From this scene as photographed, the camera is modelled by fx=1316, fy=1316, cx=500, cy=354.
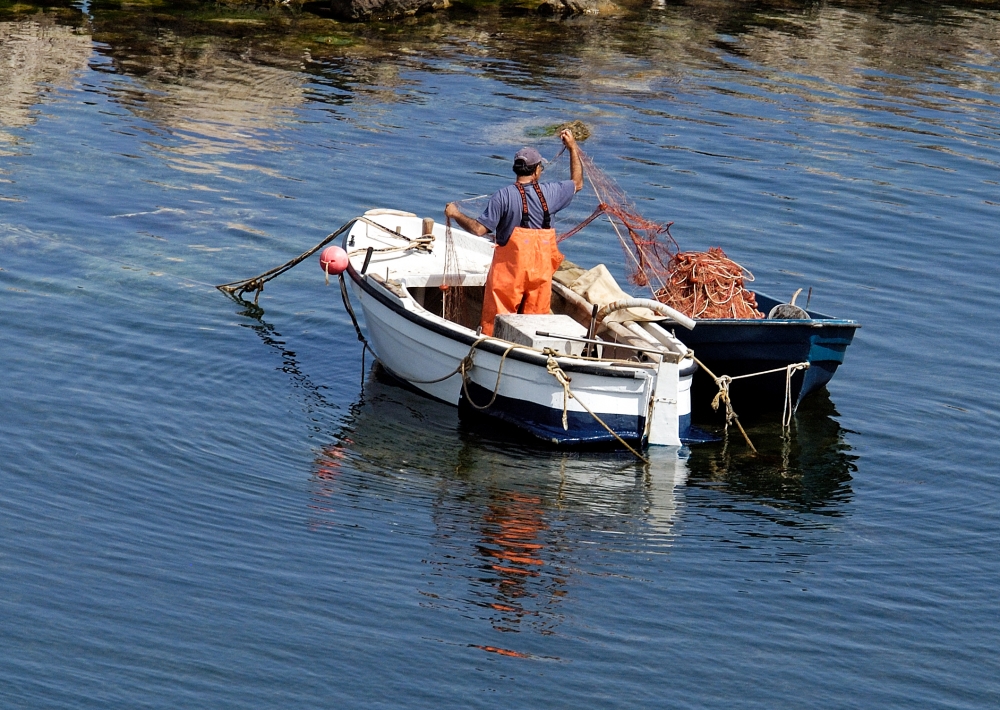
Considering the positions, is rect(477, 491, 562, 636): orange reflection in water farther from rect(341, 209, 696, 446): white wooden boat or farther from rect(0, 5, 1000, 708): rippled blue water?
rect(341, 209, 696, 446): white wooden boat

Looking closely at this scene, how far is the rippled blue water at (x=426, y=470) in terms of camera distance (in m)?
7.80

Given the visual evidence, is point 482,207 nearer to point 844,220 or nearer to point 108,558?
point 108,558

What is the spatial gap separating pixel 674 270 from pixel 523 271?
172 cm

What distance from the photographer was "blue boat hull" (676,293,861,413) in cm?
1138

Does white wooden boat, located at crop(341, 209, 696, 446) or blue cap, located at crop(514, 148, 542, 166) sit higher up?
blue cap, located at crop(514, 148, 542, 166)

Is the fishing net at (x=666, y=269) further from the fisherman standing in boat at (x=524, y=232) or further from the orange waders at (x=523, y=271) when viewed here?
the orange waders at (x=523, y=271)

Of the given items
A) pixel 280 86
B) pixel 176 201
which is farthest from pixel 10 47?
pixel 176 201

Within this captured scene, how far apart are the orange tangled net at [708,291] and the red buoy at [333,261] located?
9.77 feet

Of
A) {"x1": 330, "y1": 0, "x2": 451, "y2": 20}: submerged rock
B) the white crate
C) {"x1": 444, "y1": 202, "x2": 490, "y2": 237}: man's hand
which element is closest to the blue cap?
{"x1": 444, "y1": 202, "x2": 490, "y2": 237}: man's hand

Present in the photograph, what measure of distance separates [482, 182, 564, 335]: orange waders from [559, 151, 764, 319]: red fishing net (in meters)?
0.92

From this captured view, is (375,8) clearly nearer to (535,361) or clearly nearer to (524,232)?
(524,232)

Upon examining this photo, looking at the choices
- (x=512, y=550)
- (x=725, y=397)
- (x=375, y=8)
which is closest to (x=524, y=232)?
(x=725, y=397)

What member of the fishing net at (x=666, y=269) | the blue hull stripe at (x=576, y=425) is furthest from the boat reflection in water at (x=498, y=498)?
the fishing net at (x=666, y=269)

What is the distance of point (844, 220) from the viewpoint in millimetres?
17688
